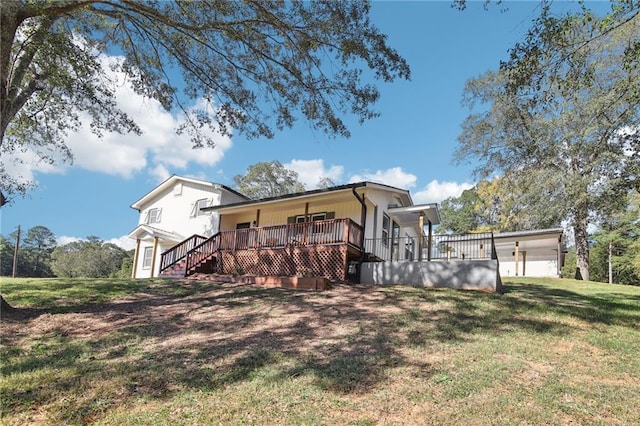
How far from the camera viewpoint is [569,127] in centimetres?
1700

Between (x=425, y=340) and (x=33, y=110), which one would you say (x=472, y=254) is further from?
(x=33, y=110)

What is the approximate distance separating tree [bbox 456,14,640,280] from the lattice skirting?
23.1ft

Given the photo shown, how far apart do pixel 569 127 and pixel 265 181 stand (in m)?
25.2

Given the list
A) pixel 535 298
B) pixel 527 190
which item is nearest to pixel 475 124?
pixel 527 190

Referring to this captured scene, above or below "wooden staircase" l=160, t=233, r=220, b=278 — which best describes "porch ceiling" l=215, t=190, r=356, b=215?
above

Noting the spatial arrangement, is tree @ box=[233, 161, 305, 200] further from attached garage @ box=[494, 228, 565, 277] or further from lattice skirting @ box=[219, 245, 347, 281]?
lattice skirting @ box=[219, 245, 347, 281]

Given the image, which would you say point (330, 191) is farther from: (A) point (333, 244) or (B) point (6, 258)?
(B) point (6, 258)

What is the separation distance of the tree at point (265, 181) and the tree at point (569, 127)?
1878 centimetres

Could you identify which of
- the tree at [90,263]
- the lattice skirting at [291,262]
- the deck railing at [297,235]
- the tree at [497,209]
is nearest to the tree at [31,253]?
the tree at [90,263]

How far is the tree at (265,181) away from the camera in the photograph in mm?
35875

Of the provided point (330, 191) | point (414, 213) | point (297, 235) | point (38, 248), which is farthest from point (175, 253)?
point (38, 248)

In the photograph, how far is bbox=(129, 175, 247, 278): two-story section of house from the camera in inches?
790

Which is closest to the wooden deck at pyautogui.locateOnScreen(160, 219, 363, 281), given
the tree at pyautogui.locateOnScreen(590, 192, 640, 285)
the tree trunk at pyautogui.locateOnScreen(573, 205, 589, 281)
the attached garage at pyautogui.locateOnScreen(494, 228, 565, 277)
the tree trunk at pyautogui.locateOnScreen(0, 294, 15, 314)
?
the tree trunk at pyautogui.locateOnScreen(0, 294, 15, 314)

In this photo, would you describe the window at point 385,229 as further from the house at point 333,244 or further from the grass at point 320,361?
the grass at point 320,361
